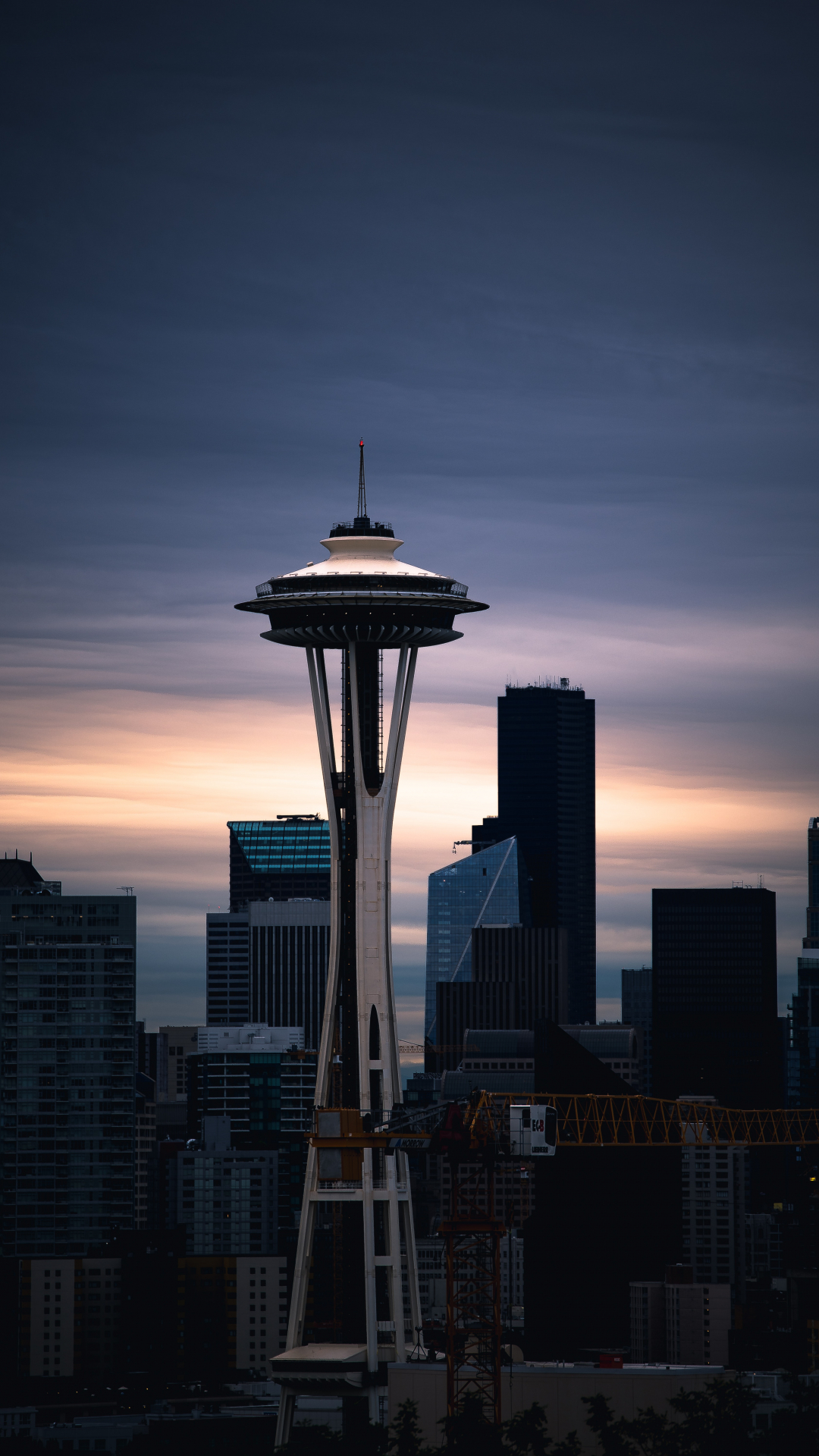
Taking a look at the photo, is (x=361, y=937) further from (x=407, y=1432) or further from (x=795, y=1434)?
(x=795, y=1434)

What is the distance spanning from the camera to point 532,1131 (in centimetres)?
16812

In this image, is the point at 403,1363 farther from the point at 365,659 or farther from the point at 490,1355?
the point at 365,659

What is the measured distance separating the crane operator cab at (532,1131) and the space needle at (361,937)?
388 inches

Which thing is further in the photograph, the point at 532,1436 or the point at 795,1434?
the point at 795,1434

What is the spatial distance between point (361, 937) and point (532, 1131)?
61.4 feet

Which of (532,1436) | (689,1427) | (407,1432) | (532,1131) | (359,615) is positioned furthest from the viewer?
(359,615)

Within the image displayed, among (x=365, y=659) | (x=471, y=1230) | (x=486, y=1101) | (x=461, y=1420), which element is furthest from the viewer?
(x=365, y=659)

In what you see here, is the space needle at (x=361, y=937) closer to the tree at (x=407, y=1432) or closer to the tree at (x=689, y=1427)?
the tree at (x=407, y=1432)

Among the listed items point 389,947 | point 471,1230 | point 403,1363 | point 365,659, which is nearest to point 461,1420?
point 471,1230

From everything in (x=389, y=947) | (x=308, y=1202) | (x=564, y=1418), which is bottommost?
(x=564, y=1418)

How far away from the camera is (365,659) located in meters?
178

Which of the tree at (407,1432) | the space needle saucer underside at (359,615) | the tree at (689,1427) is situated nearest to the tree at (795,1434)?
the tree at (689,1427)

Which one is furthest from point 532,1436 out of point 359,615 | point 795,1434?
point 359,615

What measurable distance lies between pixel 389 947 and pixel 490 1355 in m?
29.7
